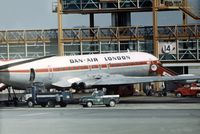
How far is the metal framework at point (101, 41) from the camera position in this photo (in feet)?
293

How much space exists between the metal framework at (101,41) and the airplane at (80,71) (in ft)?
69.0

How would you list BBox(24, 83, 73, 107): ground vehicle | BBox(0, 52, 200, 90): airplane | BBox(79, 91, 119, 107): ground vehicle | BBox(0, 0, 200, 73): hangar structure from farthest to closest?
BBox(0, 0, 200, 73): hangar structure
BBox(0, 52, 200, 90): airplane
BBox(24, 83, 73, 107): ground vehicle
BBox(79, 91, 119, 107): ground vehicle

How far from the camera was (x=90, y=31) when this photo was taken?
93312 millimetres

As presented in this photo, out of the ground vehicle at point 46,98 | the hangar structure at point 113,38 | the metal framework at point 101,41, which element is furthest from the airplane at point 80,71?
the metal framework at point 101,41

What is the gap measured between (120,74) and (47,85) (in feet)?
32.4

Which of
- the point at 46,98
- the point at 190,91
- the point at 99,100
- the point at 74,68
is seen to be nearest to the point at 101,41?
the point at 190,91

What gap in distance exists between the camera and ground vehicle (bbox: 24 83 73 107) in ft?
179

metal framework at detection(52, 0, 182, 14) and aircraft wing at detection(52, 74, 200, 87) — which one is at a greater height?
metal framework at detection(52, 0, 182, 14)

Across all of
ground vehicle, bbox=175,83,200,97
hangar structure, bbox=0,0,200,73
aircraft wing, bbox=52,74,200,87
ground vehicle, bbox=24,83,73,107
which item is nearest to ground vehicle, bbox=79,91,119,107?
ground vehicle, bbox=24,83,73,107

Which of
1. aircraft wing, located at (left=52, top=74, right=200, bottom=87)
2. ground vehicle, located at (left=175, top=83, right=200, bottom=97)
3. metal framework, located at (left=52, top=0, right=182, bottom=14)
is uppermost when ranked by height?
metal framework, located at (left=52, top=0, right=182, bottom=14)

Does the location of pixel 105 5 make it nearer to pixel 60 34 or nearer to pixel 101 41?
pixel 101 41

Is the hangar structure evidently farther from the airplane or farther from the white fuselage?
the airplane

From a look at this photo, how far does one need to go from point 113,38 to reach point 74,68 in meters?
28.1

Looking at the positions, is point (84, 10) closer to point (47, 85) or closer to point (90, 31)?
point (90, 31)
